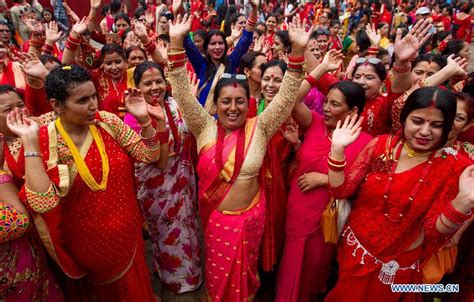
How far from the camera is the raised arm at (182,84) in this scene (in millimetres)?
2268

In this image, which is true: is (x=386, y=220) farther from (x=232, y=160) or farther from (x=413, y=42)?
(x=413, y=42)

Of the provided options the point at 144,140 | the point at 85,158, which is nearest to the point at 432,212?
the point at 144,140

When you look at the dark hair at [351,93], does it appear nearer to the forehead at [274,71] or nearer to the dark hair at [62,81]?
the forehead at [274,71]

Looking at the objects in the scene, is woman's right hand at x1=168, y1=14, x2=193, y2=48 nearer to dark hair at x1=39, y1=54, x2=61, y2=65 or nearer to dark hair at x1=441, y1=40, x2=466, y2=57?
dark hair at x1=39, y1=54, x2=61, y2=65

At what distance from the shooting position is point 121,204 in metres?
2.22

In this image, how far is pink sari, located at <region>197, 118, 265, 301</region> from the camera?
235 cm

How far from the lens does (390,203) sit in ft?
6.89

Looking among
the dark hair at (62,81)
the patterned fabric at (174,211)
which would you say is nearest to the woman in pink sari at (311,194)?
the patterned fabric at (174,211)

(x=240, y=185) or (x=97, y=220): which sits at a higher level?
(x=240, y=185)

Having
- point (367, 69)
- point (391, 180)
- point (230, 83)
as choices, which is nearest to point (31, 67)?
point (230, 83)

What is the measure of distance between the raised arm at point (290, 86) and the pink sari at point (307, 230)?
17.0 inches

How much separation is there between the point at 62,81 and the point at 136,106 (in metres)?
0.50

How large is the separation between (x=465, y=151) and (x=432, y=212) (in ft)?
2.63

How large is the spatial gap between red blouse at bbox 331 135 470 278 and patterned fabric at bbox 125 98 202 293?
1298 millimetres
